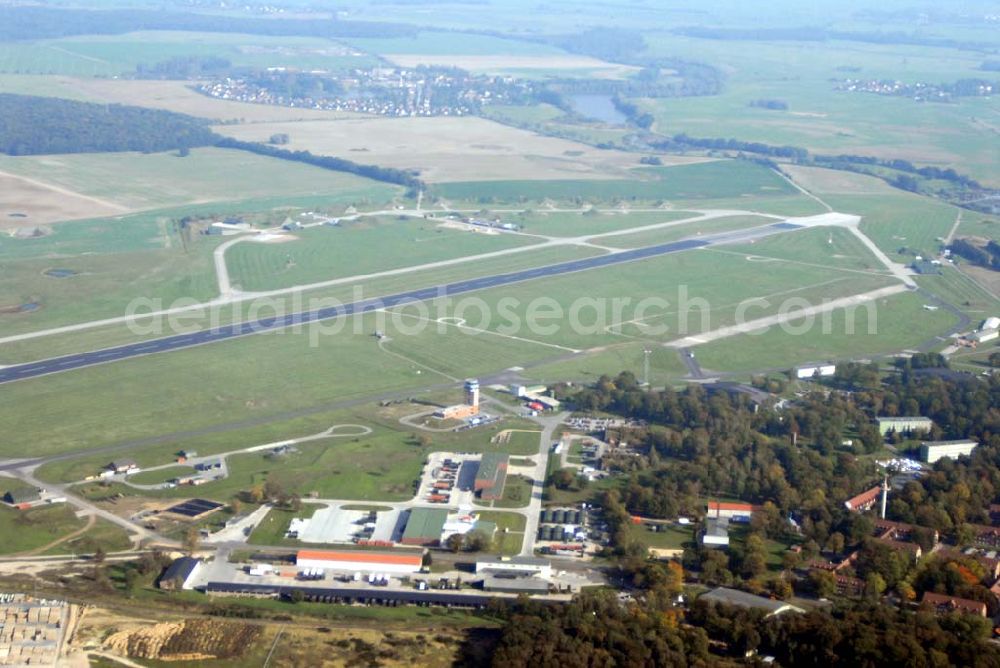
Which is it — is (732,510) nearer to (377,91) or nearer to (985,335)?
(985,335)

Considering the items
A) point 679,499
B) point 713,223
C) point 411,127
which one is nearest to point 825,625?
point 679,499

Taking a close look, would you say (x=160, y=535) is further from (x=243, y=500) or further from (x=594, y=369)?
(x=594, y=369)

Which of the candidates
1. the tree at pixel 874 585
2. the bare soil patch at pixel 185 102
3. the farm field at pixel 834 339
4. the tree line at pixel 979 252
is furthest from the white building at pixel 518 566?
the bare soil patch at pixel 185 102

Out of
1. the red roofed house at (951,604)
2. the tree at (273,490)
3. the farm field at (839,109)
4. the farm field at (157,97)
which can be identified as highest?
the farm field at (839,109)

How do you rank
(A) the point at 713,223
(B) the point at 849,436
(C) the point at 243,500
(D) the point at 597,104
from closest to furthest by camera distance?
(C) the point at 243,500 < (B) the point at 849,436 < (A) the point at 713,223 < (D) the point at 597,104

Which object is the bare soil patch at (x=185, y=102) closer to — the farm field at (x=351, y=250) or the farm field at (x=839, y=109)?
the farm field at (x=839, y=109)

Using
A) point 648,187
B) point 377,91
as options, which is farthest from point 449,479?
point 377,91
